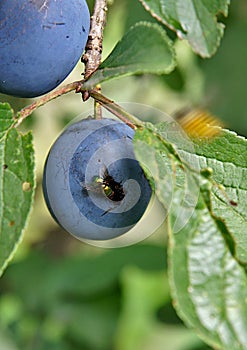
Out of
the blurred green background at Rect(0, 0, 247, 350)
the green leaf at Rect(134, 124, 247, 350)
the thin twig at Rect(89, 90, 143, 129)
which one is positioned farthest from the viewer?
the blurred green background at Rect(0, 0, 247, 350)

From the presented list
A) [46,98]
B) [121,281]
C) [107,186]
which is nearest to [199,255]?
[107,186]

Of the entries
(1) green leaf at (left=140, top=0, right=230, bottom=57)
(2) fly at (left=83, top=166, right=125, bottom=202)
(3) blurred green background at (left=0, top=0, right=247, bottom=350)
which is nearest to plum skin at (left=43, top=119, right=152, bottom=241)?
(2) fly at (left=83, top=166, right=125, bottom=202)

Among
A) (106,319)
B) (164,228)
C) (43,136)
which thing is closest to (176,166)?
(106,319)

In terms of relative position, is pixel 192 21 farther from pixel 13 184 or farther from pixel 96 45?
pixel 13 184

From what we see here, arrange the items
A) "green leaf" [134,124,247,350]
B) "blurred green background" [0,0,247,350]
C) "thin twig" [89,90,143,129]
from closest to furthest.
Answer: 1. "green leaf" [134,124,247,350]
2. "thin twig" [89,90,143,129]
3. "blurred green background" [0,0,247,350]

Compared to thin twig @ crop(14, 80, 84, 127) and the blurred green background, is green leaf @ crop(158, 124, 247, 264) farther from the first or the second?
the blurred green background

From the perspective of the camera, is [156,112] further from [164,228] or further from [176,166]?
[176,166]

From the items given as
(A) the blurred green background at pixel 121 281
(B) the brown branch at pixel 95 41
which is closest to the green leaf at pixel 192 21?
(B) the brown branch at pixel 95 41

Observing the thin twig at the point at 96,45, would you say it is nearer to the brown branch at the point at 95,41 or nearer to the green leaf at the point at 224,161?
the brown branch at the point at 95,41
